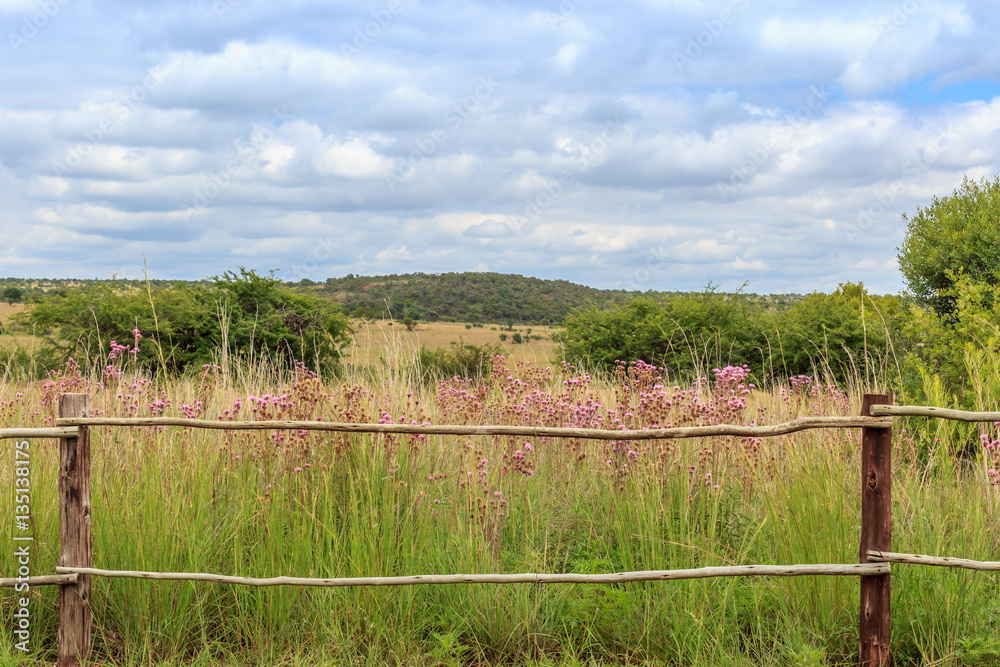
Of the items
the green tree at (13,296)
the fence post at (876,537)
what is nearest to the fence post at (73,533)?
the fence post at (876,537)

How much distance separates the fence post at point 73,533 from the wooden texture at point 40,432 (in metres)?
0.05

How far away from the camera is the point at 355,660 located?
3588mm

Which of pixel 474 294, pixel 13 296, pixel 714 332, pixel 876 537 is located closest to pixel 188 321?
pixel 714 332

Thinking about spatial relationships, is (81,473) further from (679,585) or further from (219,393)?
(679,585)

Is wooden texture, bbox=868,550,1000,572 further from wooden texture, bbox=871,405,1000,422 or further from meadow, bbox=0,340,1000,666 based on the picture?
wooden texture, bbox=871,405,1000,422

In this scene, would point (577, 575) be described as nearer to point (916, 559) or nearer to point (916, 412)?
point (916, 559)

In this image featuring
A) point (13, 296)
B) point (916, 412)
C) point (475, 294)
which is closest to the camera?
point (916, 412)

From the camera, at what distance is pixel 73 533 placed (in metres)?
3.69

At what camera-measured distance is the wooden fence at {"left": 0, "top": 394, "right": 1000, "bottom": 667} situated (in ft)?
11.5

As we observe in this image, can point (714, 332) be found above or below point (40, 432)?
above

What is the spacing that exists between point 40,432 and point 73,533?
57 cm

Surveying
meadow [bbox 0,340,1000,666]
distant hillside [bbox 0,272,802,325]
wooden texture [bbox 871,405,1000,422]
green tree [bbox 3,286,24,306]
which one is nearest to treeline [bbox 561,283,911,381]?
meadow [bbox 0,340,1000,666]

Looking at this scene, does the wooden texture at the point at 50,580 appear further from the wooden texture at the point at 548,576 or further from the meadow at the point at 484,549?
the meadow at the point at 484,549

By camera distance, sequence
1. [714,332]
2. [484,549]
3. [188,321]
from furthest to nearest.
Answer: [714,332], [188,321], [484,549]
